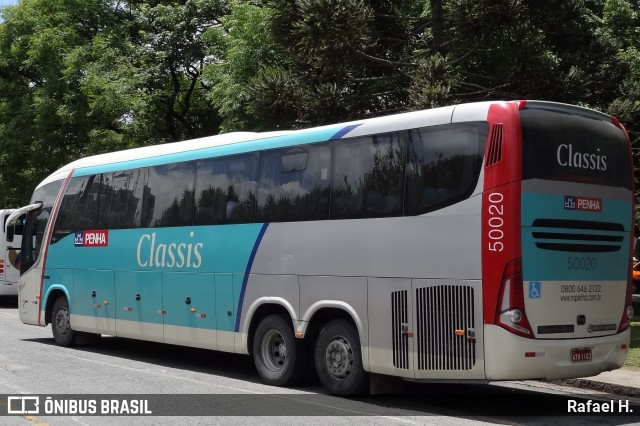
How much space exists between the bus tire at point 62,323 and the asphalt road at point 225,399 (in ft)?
5.77

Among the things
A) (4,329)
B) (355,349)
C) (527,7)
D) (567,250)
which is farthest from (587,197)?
(4,329)

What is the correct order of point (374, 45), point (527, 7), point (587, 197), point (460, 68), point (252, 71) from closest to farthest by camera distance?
point (587, 197) → point (527, 7) → point (374, 45) → point (460, 68) → point (252, 71)

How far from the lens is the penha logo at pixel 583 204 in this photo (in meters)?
9.80

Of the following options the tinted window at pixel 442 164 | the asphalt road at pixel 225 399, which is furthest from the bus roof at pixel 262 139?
the asphalt road at pixel 225 399

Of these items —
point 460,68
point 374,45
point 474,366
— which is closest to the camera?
point 474,366

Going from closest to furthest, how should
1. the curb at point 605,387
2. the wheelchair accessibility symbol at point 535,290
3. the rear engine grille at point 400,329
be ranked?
the wheelchair accessibility symbol at point 535,290 < the rear engine grille at point 400,329 < the curb at point 605,387

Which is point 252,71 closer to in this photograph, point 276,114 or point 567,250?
point 276,114

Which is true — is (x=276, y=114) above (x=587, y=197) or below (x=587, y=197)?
above

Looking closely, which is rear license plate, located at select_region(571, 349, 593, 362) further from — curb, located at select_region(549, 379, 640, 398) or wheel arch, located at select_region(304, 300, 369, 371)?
wheel arch, located at select_region(304, 300, 369, 371)

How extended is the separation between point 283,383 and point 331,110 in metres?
10.2

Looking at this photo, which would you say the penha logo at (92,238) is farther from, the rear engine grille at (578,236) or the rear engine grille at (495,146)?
the rear engine grille at (578,236)

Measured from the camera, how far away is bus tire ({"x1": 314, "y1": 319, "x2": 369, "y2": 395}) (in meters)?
10.8

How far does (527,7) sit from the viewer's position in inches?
740

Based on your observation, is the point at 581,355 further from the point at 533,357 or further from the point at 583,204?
the point at 583,204
